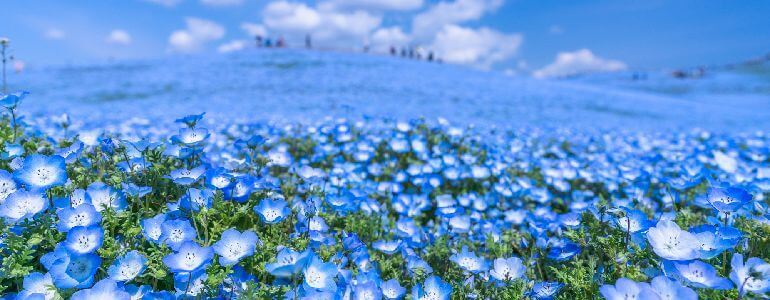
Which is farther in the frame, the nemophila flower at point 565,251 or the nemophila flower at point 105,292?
the nemophila flower at point 565,251

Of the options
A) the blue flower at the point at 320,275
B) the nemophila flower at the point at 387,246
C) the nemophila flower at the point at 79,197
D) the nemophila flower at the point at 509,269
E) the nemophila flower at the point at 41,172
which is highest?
the nemophila flower at the point at 41,172

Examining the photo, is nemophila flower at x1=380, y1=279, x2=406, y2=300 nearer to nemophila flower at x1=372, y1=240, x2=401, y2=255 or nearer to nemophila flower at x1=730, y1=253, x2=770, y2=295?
nemophila flower at x1=372, y1=240, x2=401, y2=255

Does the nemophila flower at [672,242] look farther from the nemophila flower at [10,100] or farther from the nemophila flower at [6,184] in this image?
the nemophila flower at [10,100]

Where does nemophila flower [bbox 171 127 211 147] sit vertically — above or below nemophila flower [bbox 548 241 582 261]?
above

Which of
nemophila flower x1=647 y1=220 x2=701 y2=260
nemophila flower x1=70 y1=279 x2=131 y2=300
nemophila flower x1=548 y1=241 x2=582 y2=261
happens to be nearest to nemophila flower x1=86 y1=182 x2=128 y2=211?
nemophila flower x1=70 y1=279 x2=131 y2=300

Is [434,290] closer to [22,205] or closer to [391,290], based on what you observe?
[391,290]

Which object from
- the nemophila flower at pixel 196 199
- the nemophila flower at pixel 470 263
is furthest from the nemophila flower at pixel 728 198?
the nemophila flower at pixel 196 199

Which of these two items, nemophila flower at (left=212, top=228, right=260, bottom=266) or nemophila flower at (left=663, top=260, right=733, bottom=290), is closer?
nemophila flower at (left=663, top=260, right=733, bottom=290)
